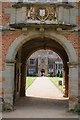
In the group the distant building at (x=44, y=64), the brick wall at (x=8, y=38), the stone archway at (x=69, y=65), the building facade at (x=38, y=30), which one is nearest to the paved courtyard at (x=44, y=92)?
the stone archway at (x=69, y=65)

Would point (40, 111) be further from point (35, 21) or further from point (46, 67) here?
point (46, 67)

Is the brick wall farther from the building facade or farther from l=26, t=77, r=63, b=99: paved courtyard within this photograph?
l=26, t=77, r=63, b=99: paved courtyard

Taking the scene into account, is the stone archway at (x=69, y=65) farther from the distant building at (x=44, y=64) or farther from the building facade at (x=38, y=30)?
the distant building at (x=44, y=64)

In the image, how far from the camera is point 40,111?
1430 cm


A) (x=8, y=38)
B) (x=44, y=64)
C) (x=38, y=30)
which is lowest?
(x=8, y=38)

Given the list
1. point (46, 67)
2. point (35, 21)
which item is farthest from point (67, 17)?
point (46, 67)

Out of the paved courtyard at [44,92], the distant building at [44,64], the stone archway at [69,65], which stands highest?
the distant building at [44,64]

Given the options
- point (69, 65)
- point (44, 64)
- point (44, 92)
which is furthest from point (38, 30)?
point (44, 64)

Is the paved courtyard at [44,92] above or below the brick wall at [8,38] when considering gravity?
below

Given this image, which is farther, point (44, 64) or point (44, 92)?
point (44, 64)

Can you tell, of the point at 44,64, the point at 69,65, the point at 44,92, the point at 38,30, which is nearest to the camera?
the point at 69,65

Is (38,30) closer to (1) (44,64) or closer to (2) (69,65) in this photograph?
(2) (69,65)

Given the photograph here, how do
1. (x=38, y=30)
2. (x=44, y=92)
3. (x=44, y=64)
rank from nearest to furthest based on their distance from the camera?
(x=38, y=30), (x=44, y=92), (x=44, y=64)

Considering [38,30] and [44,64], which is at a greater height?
[44,64]
